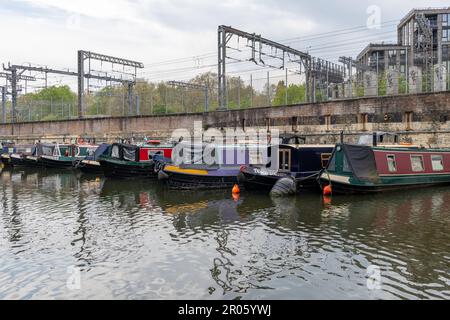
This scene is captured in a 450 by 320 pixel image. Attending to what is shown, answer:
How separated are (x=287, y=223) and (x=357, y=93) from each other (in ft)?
70.2

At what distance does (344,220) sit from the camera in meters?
12.1

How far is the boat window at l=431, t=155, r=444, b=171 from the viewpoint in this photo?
19.1 m

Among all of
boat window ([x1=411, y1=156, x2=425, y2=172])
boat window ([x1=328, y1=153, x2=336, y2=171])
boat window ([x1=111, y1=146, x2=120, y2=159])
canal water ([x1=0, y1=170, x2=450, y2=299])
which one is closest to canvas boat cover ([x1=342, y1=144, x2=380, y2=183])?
boat window ([x1=328, y1=153, x2=336, y2=171])

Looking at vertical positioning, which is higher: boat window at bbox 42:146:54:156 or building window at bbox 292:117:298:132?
building window at bbox 292:117:298:132

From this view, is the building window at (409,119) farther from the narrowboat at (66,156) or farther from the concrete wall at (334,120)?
the narrowboat at (66,156)

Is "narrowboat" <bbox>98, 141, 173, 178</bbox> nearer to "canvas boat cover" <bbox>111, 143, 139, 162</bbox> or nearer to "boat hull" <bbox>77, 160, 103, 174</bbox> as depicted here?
"canvas boat cover" <bbox>111, 143, 139, 162</bbox>

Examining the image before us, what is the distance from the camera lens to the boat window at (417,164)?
18.3 m

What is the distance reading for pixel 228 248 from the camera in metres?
9.48

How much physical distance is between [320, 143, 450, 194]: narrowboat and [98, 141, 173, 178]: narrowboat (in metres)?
11.1

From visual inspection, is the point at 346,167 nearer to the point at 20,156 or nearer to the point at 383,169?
the point at 383,169

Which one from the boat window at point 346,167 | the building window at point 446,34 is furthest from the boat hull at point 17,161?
the building window at point 446,34

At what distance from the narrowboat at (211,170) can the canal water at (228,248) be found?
2157mm

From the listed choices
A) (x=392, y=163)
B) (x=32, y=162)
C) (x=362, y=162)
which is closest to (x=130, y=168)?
(x=32, y=162)

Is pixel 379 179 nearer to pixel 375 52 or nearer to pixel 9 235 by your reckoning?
pixel 9 235
